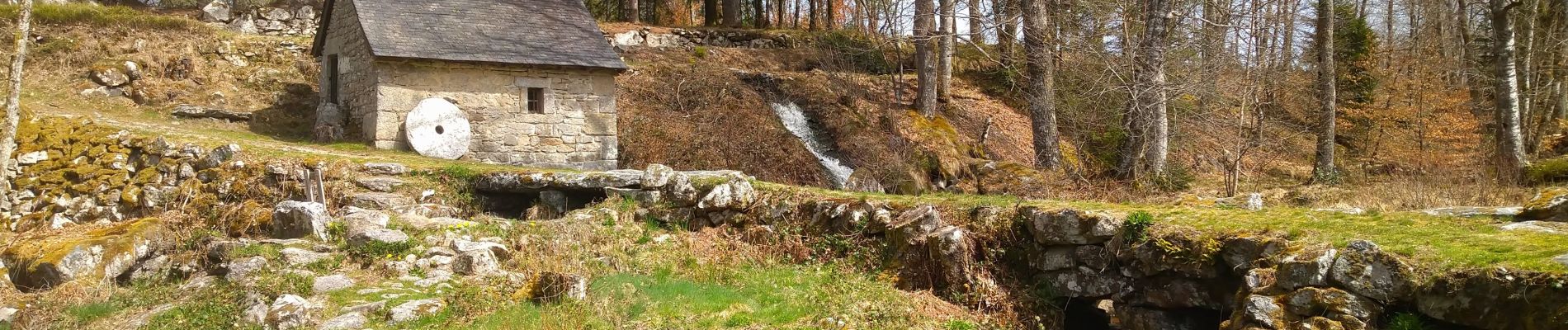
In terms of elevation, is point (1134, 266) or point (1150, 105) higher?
point (1150, 105)

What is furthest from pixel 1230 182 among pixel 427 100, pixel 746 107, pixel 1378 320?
pixel 427 100

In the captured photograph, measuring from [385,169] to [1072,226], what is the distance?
8.61 metres

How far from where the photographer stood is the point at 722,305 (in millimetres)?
7887

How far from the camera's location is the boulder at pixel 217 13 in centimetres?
2416

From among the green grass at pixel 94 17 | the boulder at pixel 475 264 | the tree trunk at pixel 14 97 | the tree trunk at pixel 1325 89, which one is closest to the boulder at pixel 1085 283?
the boulder at pixel 475 264

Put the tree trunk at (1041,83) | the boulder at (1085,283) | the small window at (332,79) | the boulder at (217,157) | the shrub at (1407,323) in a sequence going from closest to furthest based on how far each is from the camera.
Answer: the shrub at (1407,323)
the boulder at (1085,283)
the boulder at (217,157)
the tree trunk at (1041,83)
the small window at (332,79)

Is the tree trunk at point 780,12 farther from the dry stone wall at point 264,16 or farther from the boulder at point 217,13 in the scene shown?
the boulder at point 217,13

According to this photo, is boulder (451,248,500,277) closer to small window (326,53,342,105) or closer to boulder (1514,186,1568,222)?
boulder (1514,186,1568,222)

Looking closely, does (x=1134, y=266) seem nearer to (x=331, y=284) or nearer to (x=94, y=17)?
(x=331, y=284)

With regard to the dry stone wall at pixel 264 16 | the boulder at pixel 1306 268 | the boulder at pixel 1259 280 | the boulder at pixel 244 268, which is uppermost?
the dry stone wall at pixel 264 16

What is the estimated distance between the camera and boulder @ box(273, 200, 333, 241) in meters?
9.34

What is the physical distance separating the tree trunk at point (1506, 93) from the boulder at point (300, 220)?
46.5 ft

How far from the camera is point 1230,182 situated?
13.7m

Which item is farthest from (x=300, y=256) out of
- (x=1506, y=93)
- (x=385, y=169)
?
(x=1506, y=93)
